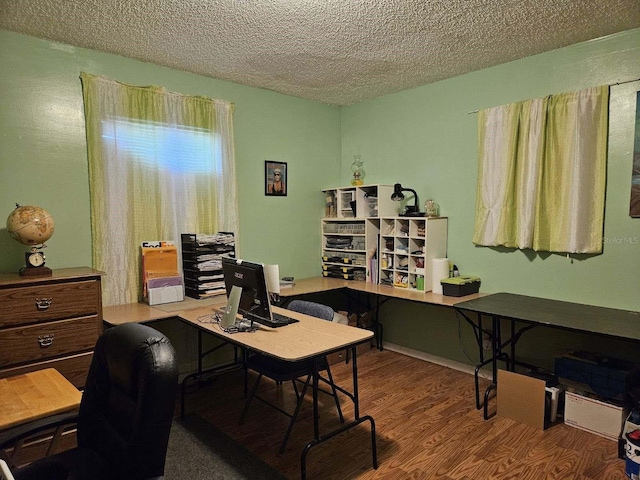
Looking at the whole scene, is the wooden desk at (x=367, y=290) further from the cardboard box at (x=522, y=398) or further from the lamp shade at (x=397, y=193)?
the lamp shade at (x=397, y=193)

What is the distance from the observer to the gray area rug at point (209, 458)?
2348 millimetres

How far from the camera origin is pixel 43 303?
2.46m

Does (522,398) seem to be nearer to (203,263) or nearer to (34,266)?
(203,263)

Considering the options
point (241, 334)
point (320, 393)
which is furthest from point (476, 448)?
point (241, 334)

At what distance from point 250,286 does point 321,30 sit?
1746 millimetres

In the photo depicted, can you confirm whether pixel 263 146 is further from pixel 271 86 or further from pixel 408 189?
pixel 408 189

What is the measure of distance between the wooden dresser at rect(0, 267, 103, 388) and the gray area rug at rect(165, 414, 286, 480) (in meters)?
0.75

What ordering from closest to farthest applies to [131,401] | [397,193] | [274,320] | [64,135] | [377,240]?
1. [131,401]
2. [274,320]
3. [64,135]
4. [397,193]
5. [377,240]

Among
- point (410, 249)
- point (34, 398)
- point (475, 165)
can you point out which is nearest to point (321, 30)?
point (475, 165)

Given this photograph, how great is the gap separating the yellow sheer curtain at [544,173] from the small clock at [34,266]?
3.31 m

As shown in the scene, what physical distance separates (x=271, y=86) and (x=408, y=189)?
5.46 feet

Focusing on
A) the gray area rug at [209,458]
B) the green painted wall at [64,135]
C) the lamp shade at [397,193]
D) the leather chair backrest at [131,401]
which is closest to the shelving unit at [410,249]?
the lamp shade at [397,193]

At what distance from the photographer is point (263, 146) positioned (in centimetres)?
416

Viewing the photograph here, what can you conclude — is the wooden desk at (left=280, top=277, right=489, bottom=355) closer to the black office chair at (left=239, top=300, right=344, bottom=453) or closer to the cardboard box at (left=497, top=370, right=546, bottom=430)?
the cardboard box at (left=497, top=370, right=546, bottom=430)
